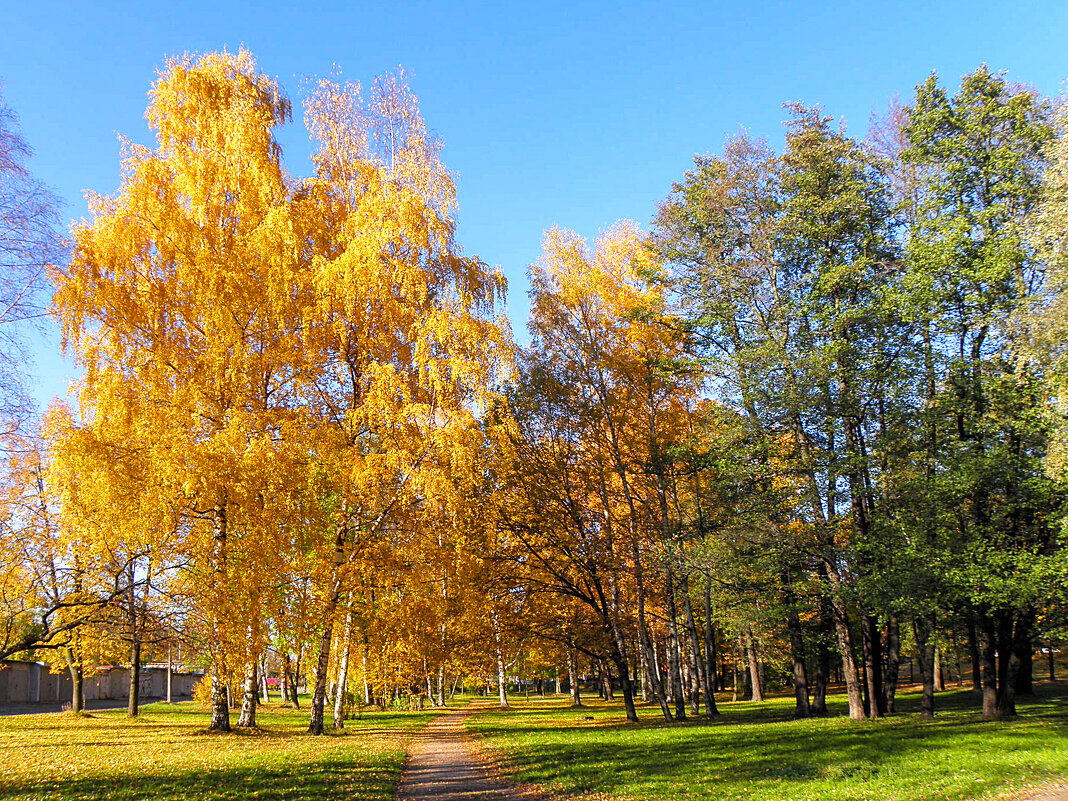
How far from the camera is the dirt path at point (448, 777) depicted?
1091cm

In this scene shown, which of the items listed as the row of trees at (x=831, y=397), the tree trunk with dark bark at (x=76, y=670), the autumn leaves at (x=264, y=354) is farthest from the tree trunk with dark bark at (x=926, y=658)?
the tree trunk with dark bark at (x=76, y=670)

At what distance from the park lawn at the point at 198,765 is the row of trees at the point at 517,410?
2.25 metres

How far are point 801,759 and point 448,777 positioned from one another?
23.7 ft

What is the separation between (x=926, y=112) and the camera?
70.6 ft

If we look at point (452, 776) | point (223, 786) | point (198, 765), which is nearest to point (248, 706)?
point (198, 765)

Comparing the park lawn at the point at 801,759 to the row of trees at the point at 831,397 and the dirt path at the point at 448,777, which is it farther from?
the row of trees at the point at 831,397

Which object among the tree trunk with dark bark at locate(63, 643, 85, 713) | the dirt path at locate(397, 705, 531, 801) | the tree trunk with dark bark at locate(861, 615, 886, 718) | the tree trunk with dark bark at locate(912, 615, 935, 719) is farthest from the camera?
the tree trunk with dark bark at locate(63, 643, 85, 713)

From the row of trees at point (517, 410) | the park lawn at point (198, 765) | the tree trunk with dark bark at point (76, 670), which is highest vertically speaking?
the row of trees at point (517, 410)

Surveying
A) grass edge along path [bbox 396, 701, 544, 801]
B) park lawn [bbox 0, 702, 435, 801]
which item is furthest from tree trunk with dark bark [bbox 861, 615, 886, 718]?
park lawn [bbox 0, 702, 435, 801]

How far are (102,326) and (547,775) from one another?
50.8 ft

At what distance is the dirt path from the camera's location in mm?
10906

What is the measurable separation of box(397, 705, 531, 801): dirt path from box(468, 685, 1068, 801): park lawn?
26.4 inches

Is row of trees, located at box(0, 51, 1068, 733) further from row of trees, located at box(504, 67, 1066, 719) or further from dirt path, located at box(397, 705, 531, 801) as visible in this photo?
dirt path, located at box(397, 705, 531, 801)

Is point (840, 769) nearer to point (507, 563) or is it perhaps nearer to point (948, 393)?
point (948, 393)
